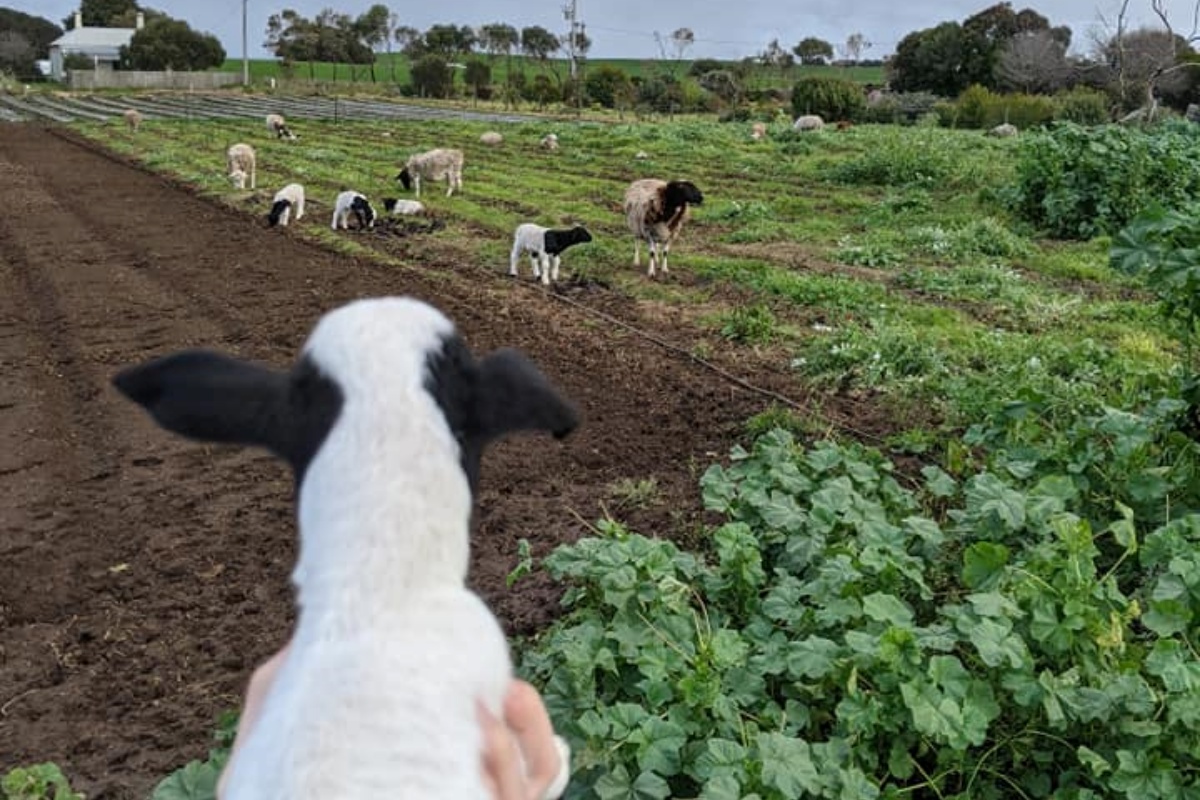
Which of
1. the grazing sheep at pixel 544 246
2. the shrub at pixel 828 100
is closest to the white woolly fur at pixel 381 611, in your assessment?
the grazing sheep at pixel 544 246

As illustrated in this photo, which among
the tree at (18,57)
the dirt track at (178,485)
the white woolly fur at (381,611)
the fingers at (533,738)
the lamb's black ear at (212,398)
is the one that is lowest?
the dirt track at (178,485)

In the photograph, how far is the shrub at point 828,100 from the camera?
39750 mm

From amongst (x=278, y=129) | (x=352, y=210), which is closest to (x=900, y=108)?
(x=278, y=129)

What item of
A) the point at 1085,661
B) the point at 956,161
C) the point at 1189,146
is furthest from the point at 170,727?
the point at 956,161

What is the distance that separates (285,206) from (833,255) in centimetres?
749

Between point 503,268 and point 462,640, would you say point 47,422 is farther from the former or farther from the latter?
point 462,640

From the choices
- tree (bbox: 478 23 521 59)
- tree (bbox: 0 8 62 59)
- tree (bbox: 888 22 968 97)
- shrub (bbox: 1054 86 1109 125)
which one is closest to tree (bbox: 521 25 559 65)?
tree (bbox: 478 23 521 59)

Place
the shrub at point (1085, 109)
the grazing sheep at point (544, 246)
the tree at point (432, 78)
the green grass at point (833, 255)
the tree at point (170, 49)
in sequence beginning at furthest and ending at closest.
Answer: the tree at point (170, 49), the tree at point (432, 78), the shrub at point (1085, 109), the grazing sheep at point (544, 246), the green grass at point (833, 255)

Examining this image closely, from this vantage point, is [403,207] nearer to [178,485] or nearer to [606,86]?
[178,485]

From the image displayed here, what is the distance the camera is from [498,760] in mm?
1700

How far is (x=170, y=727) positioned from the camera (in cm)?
412

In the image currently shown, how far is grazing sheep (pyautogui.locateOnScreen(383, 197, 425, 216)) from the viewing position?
16000 millimetres

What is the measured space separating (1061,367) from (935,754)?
500 cm

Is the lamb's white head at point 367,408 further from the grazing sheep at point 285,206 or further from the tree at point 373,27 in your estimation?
the tree at point 373,27
